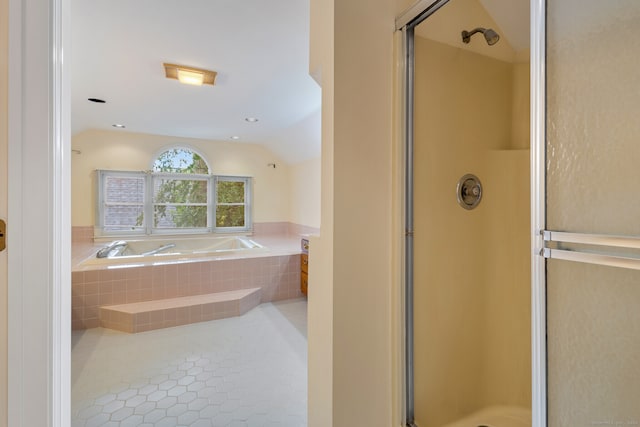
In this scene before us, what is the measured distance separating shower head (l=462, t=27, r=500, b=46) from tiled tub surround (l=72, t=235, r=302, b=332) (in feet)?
9.26

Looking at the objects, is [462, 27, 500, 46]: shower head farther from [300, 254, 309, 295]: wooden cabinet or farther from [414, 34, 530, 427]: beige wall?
[300, 254, 309, 295]: wooden cabinet

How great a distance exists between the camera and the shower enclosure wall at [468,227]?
1.32 meters

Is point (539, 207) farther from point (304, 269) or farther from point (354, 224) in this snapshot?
point (304, 269)

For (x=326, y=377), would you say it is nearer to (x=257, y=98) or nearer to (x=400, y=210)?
(x=400, y=210)

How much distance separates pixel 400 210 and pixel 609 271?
26.3 inches

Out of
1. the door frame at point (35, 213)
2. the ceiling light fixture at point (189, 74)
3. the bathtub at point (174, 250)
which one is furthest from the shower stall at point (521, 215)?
the bathtub at point (174, 250)

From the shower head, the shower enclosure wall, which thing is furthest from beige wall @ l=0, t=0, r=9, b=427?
the shower head

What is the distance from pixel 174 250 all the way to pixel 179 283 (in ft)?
5.44

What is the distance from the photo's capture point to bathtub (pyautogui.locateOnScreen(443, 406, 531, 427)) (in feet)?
4.73

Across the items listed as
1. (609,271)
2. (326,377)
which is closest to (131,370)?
(326,377)

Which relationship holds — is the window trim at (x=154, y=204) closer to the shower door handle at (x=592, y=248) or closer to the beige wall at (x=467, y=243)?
the beige wall at (x=467, y=243)

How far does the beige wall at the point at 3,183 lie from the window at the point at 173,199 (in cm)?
442

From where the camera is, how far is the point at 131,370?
2.03m

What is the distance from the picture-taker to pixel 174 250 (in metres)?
4.45
